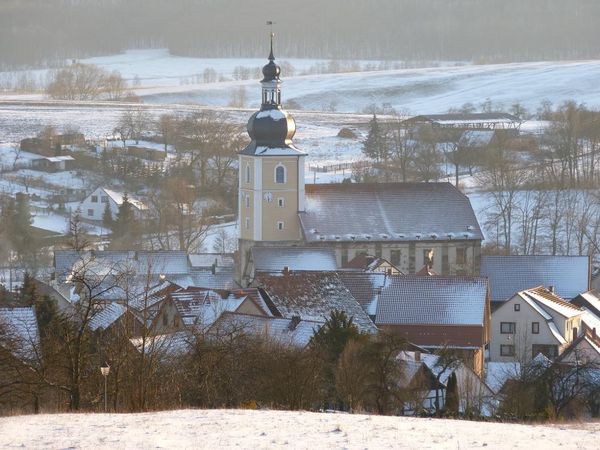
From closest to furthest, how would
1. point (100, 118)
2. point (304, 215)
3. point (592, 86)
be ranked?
point (304, 215) → point (100, 118) → point (592, 86)

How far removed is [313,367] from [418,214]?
96.1 feet

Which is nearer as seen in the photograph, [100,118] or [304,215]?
[304,215]

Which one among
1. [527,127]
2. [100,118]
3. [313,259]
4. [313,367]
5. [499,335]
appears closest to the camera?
[313,367]

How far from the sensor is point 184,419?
23641 mm

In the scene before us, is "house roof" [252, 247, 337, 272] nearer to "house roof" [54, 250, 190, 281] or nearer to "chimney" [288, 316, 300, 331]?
"house roof" [54, 250, 190, 281]

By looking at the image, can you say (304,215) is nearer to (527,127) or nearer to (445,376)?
(445,376)

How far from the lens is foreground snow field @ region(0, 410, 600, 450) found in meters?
21.9

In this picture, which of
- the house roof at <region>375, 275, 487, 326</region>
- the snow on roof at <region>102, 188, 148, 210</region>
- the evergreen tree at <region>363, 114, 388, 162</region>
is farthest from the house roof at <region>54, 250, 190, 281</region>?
the evergreen tree at <region>363, 114, 388, 162</region>

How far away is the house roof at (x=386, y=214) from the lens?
59188mm

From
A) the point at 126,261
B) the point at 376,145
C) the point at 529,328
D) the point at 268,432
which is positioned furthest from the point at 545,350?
the point at 376,145

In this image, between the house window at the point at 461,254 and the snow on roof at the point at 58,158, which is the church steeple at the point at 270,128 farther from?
the snow on roof at the point at 58,158

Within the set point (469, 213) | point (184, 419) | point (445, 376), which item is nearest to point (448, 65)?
point (469, 213)

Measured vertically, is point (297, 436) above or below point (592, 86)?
below

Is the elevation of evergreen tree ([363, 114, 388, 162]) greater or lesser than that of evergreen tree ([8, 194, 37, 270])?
greater
